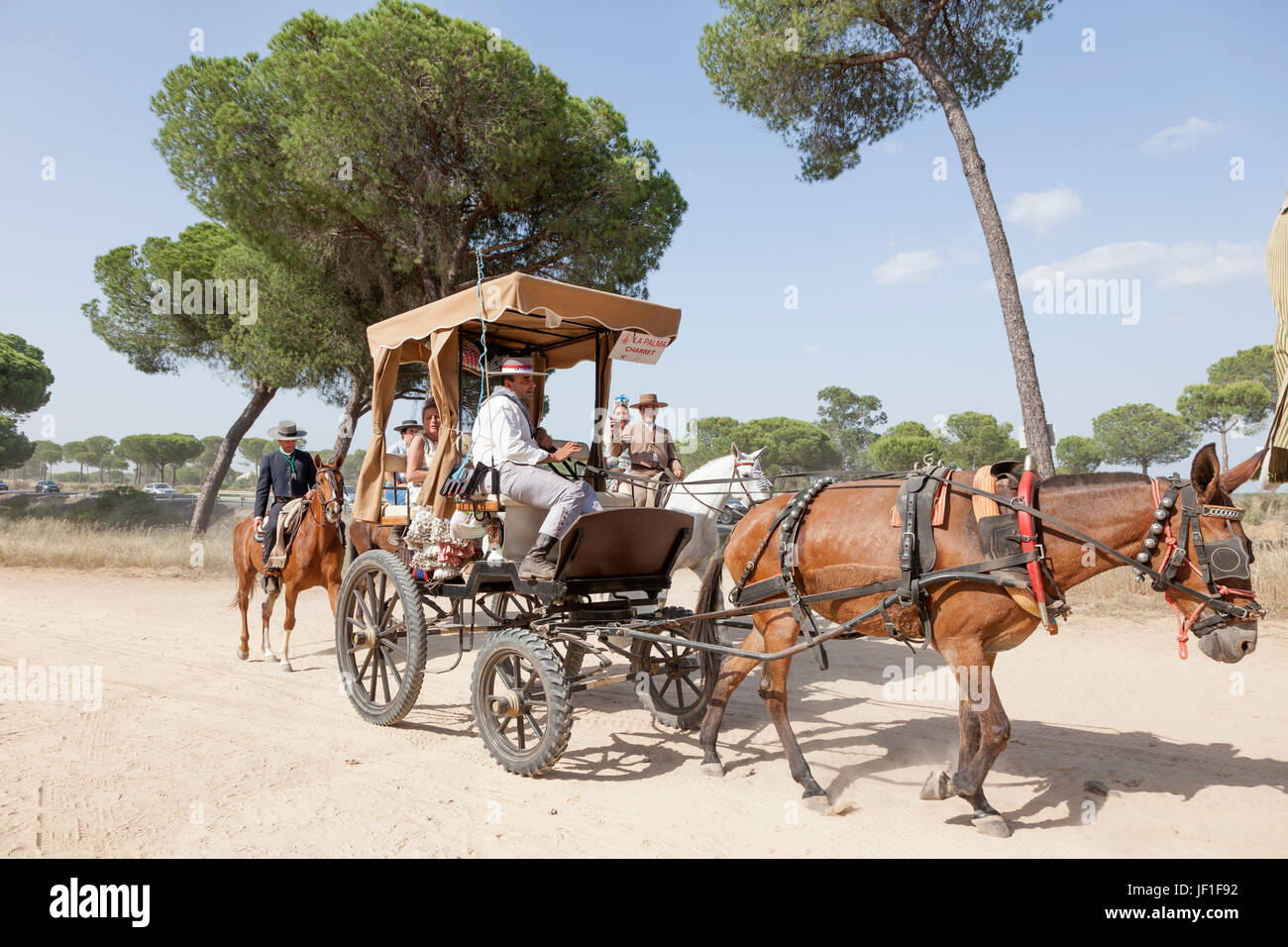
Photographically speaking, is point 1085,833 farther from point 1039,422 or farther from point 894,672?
point 1039,422

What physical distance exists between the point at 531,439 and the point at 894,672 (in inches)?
184

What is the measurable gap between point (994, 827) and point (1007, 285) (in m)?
9.47

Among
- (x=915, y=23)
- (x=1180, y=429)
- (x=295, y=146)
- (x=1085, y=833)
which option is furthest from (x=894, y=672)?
(x=1180, y=429)

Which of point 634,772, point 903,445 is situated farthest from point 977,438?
point 634,772

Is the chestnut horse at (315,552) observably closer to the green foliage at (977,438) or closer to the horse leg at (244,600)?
the horse leg at (244,600)

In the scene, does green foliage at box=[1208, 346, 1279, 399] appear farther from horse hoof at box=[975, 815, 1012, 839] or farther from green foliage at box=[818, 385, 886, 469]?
horse hoof at box=[975, 815, 1012, 839]

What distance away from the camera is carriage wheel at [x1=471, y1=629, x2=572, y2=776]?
4.69m

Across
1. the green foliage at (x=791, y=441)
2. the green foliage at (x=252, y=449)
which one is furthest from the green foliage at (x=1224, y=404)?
the green foliage at (x=252, y=449)

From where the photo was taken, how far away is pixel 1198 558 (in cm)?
369

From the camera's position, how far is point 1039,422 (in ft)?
38.0

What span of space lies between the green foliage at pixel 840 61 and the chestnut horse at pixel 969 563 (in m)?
10.8

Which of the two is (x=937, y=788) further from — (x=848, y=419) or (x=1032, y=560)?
(x=848, y=419)

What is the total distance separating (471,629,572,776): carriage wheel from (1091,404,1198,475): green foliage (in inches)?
2188

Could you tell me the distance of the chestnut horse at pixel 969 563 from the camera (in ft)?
12.4
